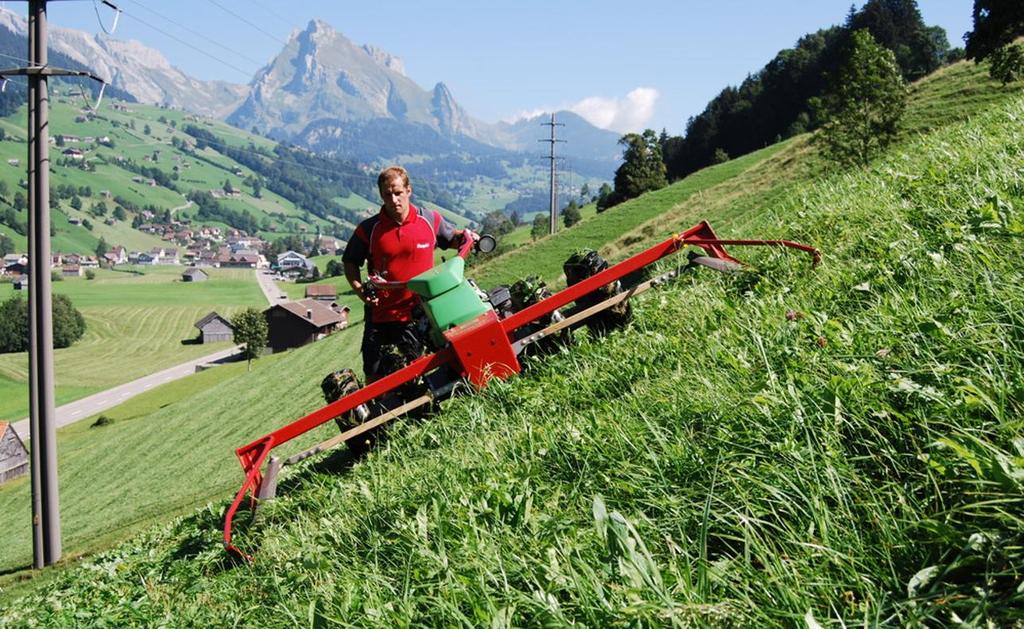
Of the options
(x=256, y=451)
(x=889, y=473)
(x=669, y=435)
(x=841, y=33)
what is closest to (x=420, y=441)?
(x=256, y=451)

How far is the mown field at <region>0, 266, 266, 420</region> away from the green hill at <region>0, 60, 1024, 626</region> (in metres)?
103

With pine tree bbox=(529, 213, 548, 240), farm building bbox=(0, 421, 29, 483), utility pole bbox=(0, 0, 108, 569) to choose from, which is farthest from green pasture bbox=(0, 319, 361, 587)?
pine tree bbox=(529, 213, 548, 240)

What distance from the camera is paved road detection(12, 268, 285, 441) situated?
8394 cm

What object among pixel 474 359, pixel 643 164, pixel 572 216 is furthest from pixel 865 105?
pixel 572 216

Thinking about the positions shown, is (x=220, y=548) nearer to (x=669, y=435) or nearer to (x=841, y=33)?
(x=669, y=435)

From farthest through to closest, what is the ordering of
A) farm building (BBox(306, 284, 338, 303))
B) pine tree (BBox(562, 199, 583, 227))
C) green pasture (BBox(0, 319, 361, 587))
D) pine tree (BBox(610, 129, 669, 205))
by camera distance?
1. farm building (BBox(306, 284, 338, 303))
2. pine tree (BBox(562, 199, 583, 227))
3. pine tree (BBox(610, 129, 669, 205))
4. green pasture (BBox(0, 319, 361, 587))

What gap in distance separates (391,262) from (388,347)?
0.74m

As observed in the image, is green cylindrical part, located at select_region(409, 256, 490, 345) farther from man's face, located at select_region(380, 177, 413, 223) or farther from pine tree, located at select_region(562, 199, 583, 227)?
pine tree, located at select_region(562, 199, 583, 227)

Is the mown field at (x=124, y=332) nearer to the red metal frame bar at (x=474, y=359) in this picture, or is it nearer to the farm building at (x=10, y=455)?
the farm building at (x=10, y=455)

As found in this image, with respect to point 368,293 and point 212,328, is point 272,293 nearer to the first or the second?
point 212,328

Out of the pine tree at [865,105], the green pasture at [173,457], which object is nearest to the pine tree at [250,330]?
the green pasture at [173,457]

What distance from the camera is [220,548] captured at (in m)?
5.08

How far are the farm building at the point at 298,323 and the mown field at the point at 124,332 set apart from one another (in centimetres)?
1788

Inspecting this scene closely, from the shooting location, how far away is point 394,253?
6906 mm
